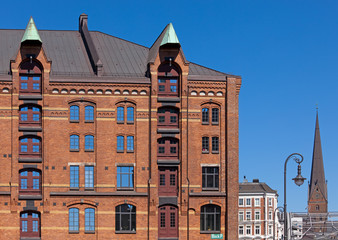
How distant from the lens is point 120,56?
6981cm

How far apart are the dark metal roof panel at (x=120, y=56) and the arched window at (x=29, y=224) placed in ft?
46.2

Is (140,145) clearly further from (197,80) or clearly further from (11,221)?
(11,221)

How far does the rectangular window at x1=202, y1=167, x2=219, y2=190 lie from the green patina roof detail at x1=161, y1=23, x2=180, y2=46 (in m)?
11.7

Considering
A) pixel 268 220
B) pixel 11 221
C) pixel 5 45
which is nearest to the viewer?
pixel 11 221

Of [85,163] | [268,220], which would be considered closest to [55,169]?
[85,163]

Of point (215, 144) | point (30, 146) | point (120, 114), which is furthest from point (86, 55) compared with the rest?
point (215, 144)

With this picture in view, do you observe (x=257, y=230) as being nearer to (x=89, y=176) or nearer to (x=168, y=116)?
(x=168, y=116)

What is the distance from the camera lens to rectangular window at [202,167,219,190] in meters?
65.6

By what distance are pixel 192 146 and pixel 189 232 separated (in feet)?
24.9

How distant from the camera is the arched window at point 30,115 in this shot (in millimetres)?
64250

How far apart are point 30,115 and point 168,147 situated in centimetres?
1244

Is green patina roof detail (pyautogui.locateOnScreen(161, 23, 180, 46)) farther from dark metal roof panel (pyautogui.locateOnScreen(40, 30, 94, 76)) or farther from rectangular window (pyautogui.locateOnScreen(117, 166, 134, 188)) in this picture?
rectangular window (pyautogui.locateOnScreen(117, 166, 134, 188))

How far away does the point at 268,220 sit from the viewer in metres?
133

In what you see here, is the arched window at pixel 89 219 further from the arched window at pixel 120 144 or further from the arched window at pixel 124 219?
the arched window at pixel 120 144
